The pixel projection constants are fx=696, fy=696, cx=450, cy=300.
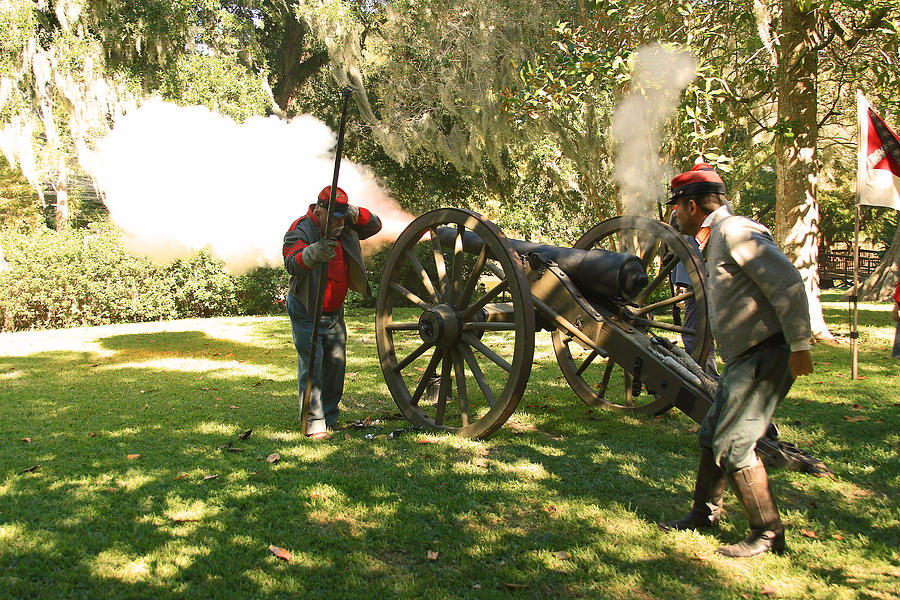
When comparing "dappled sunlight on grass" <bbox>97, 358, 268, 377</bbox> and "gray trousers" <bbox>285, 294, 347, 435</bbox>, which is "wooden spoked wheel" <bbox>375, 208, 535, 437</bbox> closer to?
"gray trousers" <bbox>285, 294, 347, 435</bbox>

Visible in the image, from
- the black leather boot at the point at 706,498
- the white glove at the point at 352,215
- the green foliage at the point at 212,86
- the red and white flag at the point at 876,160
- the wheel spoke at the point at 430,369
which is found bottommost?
the black leather boot at the point at 706,498

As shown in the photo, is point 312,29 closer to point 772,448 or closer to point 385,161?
point 385,161

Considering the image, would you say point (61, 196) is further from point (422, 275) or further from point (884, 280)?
point (884, 280)

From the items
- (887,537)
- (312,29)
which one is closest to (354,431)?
(887,537)

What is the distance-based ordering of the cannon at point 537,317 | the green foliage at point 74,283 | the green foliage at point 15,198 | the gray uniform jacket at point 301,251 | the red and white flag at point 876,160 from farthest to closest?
the green foliage at point 15,198
the green foliage at point 74,283
the red and white flag at point 876,160
the gray uniform jacket at point 301,251
the cannon at point 537,317

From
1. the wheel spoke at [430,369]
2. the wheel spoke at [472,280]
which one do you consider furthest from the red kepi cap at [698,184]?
the wheel spoke at [430,369]

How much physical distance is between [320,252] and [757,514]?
2986 mm

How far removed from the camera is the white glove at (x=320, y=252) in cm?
460

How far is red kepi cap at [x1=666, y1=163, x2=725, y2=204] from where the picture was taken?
3400 mm

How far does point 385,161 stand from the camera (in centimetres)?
1658

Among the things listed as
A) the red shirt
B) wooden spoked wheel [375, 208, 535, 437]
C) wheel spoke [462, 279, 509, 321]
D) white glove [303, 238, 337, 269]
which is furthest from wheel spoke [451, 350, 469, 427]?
white glove [303, 238, 337, 269]

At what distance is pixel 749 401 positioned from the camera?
3064 millimetres

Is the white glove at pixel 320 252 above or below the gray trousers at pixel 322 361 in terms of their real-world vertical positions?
above

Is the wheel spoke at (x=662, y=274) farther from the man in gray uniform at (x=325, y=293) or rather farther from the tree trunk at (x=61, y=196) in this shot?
the tree trunk at (x=61, y=196)
